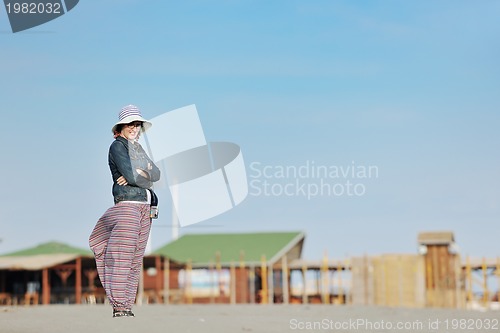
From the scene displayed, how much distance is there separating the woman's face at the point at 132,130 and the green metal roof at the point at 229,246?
38.4 meters

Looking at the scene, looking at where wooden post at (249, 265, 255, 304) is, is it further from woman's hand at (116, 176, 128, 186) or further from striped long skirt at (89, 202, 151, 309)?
woman's hand at (116, 176, 128, 186)

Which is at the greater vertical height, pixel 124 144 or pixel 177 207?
pixel 124 144

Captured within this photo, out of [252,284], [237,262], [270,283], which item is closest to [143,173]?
[270,283]

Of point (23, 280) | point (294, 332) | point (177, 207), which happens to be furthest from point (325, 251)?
point (177, 207)

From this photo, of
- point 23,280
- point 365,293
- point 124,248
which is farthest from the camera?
point 23,280

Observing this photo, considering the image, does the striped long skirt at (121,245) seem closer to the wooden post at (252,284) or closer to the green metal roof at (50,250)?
the wooden post at (252,284)

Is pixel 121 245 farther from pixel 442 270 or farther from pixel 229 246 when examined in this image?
pixel 229 246

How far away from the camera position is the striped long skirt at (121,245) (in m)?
5.28

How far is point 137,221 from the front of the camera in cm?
530

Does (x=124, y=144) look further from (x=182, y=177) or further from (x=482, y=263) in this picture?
(x=482, y=263)

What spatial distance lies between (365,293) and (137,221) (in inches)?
1195

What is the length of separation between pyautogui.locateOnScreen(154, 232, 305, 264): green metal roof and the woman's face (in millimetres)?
38390

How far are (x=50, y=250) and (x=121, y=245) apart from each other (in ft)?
143

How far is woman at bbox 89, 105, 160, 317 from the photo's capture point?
5285mm
